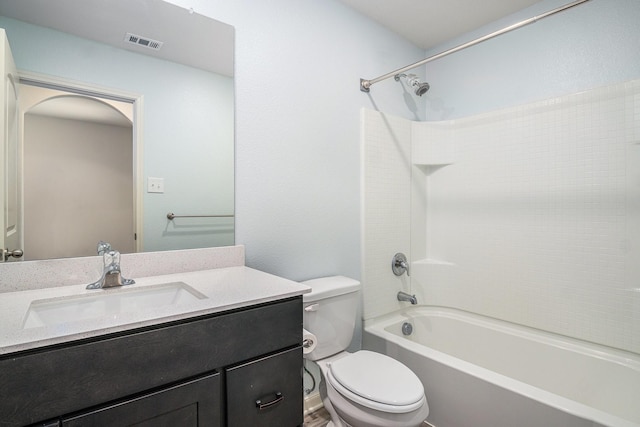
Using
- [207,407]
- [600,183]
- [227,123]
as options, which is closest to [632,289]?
[600,183]

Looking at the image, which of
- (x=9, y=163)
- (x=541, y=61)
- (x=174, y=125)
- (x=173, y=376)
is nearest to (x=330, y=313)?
(x=173, y=376)

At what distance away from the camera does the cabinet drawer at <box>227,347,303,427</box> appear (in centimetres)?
96

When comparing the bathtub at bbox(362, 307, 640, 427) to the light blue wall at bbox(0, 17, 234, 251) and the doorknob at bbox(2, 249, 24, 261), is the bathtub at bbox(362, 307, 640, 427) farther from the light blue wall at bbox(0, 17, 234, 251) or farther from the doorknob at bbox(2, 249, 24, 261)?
the doorknob at bbox(2, 249, 24, 261)

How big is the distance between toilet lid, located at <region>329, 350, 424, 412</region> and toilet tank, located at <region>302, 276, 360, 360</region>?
110 mm

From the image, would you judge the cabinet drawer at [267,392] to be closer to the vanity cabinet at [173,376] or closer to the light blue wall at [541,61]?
the vanity cabinet at [173,376]

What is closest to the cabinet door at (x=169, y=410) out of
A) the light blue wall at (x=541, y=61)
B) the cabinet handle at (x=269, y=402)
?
the cabinet handle at (x=269, y=402)

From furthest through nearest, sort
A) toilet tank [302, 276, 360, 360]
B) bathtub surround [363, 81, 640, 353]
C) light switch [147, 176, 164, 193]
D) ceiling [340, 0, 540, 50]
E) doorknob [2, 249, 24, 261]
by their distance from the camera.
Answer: ceiling [340, 0, 540, 50] → bathtub surround [363, 81, 640, 353] → toilet tank [302, 276, 360, 360] → light switch [147, 176, 164, 193] → doorknob [2, 249, 24, 261]

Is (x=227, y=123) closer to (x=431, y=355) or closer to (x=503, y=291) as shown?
(x=431, y=355)

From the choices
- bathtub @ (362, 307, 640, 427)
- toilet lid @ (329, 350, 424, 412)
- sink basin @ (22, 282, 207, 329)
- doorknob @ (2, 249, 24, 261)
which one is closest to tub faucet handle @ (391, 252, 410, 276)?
bathtub @ (362, 307, 640, 427)

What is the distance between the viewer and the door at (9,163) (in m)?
1.04

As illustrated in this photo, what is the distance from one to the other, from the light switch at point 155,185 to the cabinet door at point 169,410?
30.8 inches

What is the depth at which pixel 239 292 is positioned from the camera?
1063 mm

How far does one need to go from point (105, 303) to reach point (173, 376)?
0.43 meters

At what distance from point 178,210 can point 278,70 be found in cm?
87
